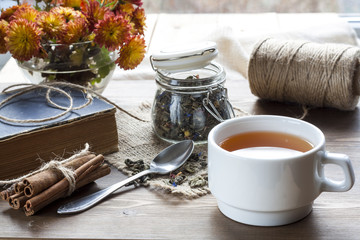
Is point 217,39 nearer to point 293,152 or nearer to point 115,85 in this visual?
point 115,85

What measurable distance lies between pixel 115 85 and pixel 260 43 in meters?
0.35

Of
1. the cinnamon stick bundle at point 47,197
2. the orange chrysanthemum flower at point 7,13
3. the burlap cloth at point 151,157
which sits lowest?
the burlap cloth at point 151,157

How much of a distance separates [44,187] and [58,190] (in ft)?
0.06

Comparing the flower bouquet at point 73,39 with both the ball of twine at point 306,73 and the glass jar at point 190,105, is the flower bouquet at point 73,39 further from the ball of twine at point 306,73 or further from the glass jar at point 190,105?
the ball of twine at point 306,73

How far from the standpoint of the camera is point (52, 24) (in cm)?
97

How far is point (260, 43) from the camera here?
1.11m

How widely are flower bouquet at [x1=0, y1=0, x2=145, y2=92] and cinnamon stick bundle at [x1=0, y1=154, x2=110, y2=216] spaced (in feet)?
0.84

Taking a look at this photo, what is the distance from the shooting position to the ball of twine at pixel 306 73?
1042mm

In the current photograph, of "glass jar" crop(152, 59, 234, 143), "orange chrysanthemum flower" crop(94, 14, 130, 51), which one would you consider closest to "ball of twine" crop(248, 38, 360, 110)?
"glass jar" crop(152, 59, 234, 143)

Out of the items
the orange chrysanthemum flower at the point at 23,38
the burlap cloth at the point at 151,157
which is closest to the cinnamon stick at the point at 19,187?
the burlap cloth at the point at 151,157

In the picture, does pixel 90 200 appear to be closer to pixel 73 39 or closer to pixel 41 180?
pixel 41 180

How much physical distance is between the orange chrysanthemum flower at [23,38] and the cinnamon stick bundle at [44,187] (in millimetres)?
242

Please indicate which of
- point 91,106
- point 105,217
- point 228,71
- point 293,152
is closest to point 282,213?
point 293,152

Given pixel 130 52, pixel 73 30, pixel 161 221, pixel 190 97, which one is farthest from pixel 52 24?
pixel 161 221
